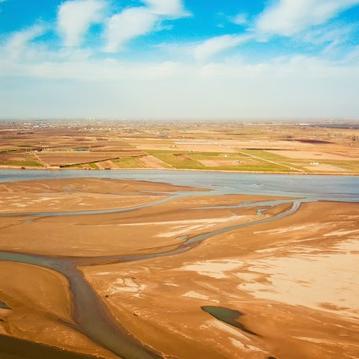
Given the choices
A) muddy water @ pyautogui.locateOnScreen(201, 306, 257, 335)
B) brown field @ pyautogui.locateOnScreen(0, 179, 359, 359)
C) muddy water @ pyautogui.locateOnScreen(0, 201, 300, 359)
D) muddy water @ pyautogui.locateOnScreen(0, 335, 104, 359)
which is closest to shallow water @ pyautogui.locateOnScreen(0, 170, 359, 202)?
brown field @ pyautogui.locateOnScreen(0, 179, 359, 359)

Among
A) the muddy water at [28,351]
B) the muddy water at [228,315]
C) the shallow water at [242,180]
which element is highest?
the shallow water at [242,180]

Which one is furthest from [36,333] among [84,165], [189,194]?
[84,165]

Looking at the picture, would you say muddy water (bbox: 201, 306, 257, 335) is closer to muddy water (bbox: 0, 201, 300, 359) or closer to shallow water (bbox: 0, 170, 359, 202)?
muddy water (bbox: 0, 201, 300, 359)

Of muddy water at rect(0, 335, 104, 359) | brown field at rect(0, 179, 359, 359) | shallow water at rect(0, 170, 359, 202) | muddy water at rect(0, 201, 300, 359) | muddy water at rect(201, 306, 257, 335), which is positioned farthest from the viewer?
shallow water at rect(0, 170, 359, 202)

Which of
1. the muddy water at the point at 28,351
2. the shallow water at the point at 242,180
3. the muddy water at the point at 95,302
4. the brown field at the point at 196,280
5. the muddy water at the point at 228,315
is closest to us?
the muddy water at the point at 28,351

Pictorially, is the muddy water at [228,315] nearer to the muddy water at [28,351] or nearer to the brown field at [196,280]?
the brown field at [196,280]

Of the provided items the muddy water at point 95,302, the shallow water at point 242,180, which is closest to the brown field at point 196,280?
the muddy water at point 95,302

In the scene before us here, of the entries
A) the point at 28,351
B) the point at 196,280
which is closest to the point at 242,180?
the point at 196,280

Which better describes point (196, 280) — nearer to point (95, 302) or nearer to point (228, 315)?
point (228, 315)

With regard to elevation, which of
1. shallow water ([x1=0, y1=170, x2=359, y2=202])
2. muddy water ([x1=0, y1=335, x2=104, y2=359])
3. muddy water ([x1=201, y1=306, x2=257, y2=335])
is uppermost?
shallow water ([x1=0, y1=170, x2=359, y2=202])

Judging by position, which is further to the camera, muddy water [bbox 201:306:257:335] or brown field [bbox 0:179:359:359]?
muddy water [bbox 201:306:257:335]
